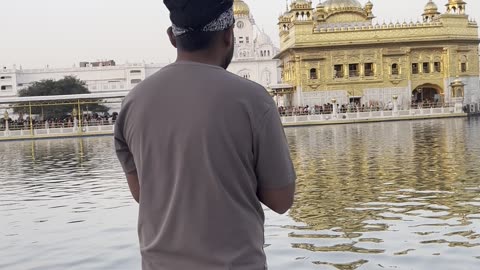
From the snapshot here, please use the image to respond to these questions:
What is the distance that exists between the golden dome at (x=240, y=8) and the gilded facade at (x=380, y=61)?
29.3 metres

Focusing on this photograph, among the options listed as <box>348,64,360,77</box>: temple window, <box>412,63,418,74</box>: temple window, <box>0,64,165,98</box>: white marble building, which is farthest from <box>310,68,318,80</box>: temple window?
<box>0,64,165,98</box>: white marble building

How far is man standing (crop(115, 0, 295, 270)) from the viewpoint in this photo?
2002 millimetres

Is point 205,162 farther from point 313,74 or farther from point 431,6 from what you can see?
point 431,6

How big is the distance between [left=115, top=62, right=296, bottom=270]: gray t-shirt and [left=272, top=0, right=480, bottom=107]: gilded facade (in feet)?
152

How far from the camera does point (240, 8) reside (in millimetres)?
79938

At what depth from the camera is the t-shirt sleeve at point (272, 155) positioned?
202 centimetres

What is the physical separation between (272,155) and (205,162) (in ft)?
0.66

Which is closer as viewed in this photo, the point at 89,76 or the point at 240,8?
the point at 240,8

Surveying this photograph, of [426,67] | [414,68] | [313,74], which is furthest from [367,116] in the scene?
[426,67]

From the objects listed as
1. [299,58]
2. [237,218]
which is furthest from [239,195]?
[299,58]

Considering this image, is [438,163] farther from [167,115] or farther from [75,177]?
[167,115]

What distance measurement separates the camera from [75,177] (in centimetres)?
1355

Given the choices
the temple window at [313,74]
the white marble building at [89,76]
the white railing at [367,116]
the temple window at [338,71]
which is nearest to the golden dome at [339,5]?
the temple window at [338,71]

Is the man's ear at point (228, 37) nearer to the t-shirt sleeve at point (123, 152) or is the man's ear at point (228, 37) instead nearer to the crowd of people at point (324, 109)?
the t-shirt sleeve at point (123, 152)
